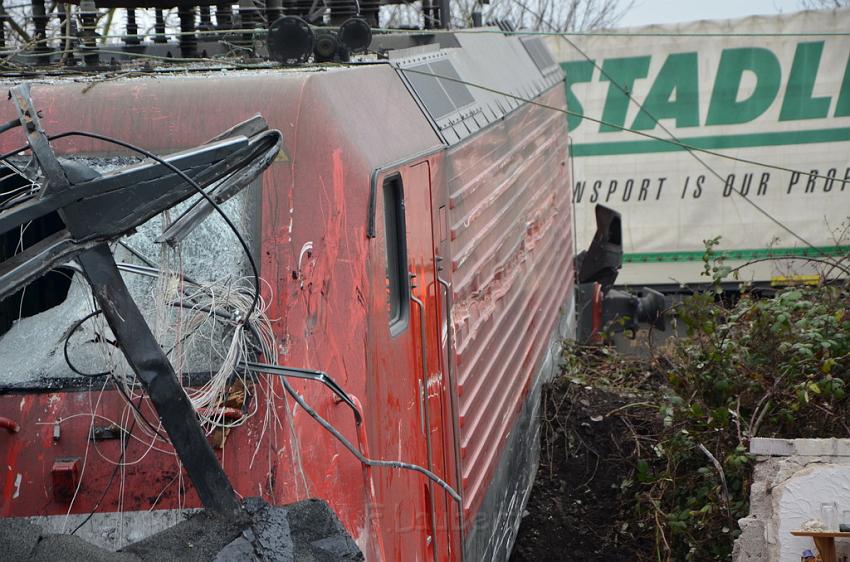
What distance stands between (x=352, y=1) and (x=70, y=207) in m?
3.57

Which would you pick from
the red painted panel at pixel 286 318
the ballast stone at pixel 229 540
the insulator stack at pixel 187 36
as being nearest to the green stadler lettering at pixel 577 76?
the insulator stack at pixel 187 36

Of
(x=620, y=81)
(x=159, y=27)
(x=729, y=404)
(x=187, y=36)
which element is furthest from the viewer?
(x=620, y=81)

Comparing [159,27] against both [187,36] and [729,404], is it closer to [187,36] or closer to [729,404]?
[187,36]

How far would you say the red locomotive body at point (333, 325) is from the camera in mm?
3605

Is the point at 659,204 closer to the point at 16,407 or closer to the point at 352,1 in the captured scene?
the point at 352,1

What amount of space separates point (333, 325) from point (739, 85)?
12811 mm

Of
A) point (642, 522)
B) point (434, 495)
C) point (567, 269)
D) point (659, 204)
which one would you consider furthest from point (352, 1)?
point (659, 204)

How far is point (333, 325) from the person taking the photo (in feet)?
12.2

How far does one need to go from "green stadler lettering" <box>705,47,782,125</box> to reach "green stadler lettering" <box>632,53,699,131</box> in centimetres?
25

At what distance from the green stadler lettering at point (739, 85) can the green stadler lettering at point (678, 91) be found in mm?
252

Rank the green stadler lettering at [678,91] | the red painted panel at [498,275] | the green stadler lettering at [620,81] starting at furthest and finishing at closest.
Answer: the green stadler lettering at [620,81] < the green stadler lettering at [678,91] < the red painted panel at [498,275]

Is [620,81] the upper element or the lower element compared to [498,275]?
upper

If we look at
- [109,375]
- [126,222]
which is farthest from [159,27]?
[126,222]

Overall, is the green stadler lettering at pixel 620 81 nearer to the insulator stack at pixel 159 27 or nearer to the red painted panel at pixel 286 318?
the insulator stack at pixel 159 27
